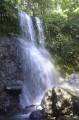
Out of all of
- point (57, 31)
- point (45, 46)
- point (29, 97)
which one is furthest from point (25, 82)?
point (57, 31)

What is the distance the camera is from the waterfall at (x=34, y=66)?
12.8 metres

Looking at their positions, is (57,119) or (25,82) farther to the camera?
(25,82)

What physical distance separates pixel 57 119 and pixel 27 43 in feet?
25.7

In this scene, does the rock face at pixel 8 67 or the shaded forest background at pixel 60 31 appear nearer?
the rock face at pixel 8 67

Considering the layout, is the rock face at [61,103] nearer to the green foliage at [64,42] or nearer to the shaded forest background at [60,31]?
the shaded forest background at [60,31]

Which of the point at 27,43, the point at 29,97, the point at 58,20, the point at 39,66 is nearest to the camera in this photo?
the point at 29,97

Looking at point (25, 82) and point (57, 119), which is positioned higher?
point (25, 82)

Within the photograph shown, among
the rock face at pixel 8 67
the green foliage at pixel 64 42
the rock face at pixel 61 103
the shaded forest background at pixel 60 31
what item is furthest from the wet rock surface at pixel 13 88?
the green foliage at pixel 64 42

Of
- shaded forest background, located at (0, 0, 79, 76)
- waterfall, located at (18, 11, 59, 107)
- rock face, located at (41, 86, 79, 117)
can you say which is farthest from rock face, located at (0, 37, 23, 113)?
rock face, located at (41, 86, 79, 117)

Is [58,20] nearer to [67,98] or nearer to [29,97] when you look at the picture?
[29,97]

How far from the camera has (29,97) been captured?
40.8ft

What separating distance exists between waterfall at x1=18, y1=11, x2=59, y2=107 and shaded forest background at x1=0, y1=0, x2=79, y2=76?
26.9 inches

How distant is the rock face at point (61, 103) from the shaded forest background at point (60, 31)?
5.47m

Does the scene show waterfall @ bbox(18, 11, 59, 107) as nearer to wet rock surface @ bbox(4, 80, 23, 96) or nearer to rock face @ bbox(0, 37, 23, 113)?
rock face @ bbox(0, 37, 23, 113)
